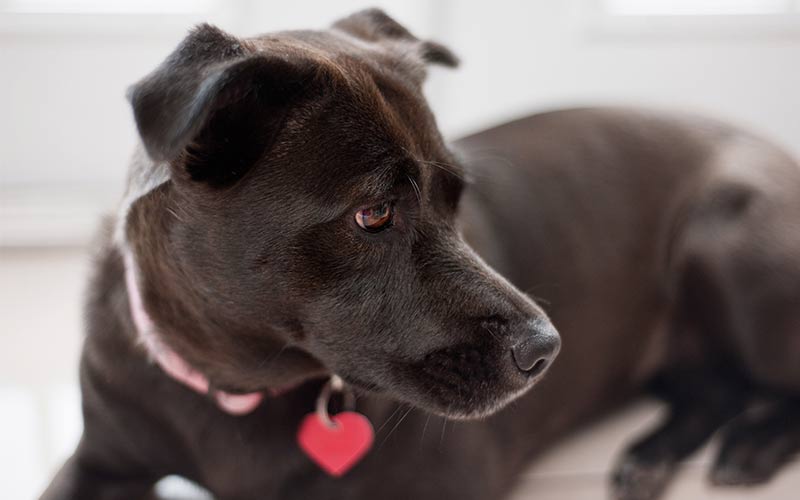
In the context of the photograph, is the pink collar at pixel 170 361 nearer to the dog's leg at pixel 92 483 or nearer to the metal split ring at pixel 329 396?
the metal split ring at pixel 329 396

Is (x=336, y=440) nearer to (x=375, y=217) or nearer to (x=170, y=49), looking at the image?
(x=375, y=217)

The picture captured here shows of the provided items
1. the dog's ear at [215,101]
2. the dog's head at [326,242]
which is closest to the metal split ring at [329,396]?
the dog's head at [326,242]

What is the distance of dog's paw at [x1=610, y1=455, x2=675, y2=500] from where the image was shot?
1657 millimetres

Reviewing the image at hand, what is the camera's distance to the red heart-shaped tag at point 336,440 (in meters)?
1.39

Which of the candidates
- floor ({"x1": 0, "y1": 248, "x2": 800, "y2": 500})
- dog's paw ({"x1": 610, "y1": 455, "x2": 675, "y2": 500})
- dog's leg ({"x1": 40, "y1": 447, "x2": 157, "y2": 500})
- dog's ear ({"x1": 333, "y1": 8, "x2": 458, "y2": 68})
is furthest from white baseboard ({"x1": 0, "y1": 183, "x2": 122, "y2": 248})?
dog's paw ({"x1": 610, "y1": 455, "x2": 675, "y2": 500})

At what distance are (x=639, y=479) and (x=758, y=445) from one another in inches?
10.4

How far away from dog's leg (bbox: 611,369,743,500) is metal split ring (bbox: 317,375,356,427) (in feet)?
1.89

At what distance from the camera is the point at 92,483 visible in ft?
4.90

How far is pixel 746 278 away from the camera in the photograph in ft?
5.73

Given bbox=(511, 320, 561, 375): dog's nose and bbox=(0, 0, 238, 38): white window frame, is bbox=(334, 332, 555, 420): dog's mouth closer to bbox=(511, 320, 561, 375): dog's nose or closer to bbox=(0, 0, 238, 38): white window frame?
bbox=(511, 320, 561, 375): dog's nose

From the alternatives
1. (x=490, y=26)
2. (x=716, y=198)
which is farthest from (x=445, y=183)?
(x=490, y=26)

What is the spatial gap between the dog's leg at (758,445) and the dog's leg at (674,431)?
0.14ft

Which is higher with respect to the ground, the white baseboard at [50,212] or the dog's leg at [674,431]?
the dog's leg at [674,431]

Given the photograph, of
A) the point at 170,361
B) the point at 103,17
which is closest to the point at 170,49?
the point at 103,17
